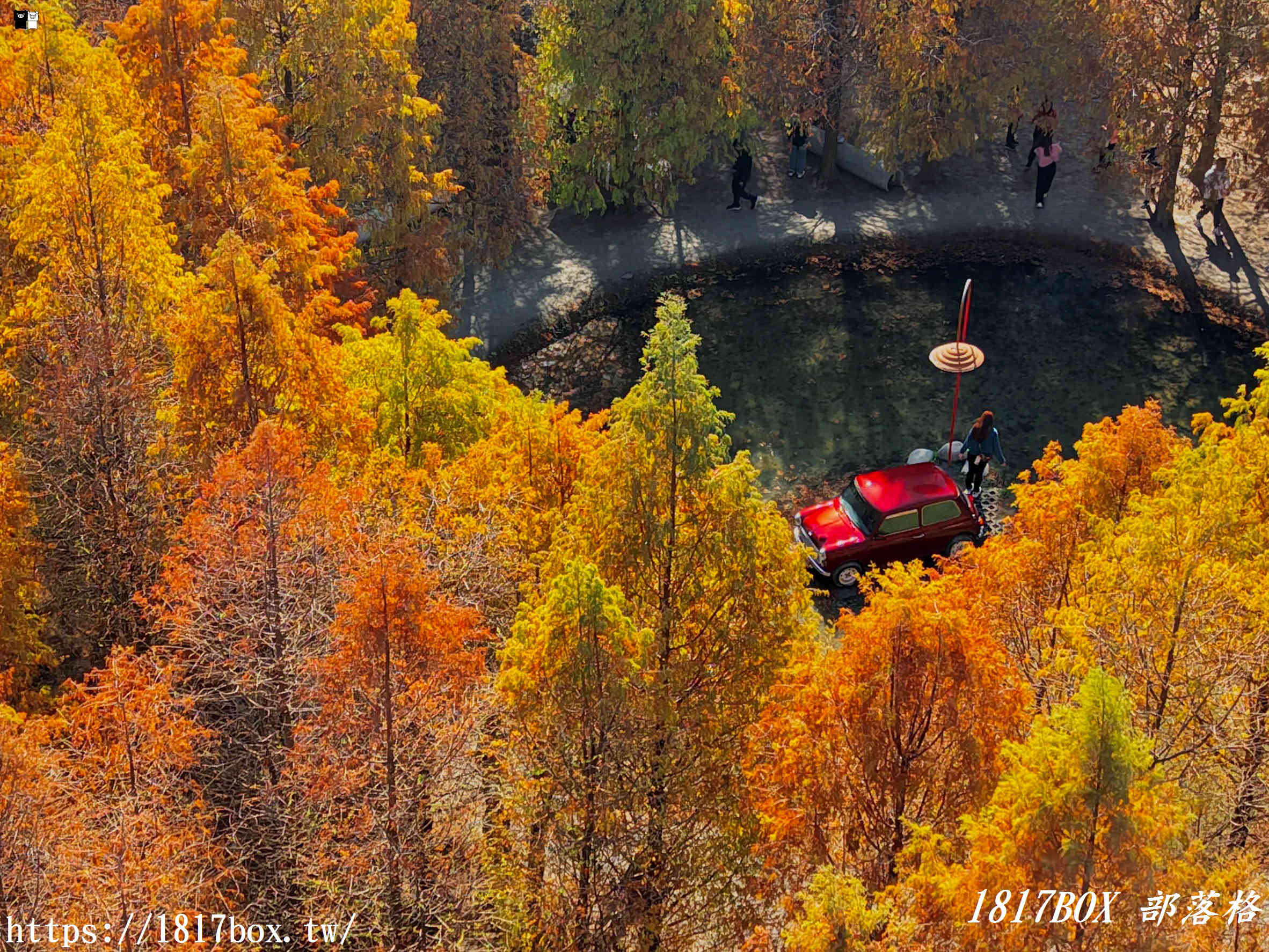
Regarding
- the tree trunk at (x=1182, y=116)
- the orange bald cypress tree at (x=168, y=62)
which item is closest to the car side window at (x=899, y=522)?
the orange bald cypress tree at (x=168, y=62)

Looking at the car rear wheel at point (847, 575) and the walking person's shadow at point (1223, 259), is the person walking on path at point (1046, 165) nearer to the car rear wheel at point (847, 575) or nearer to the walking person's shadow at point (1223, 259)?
the walking person's shadow at point (1223, 259)

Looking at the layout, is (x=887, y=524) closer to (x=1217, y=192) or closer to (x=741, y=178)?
(x=741, y=178)

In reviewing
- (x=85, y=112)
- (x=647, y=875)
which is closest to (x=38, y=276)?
(x=85, y=112)

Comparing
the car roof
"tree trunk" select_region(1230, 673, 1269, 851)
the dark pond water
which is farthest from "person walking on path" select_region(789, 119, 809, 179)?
"tree trunk" select_region(1230, 673, 1269, 851)

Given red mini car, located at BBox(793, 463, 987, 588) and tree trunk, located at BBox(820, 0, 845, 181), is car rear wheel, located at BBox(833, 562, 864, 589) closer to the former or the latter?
red mini car, located at BBox(793, 463, 987, 588)

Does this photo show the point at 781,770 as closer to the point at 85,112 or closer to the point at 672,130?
the point at 85,112
